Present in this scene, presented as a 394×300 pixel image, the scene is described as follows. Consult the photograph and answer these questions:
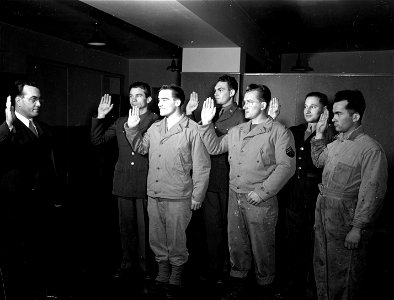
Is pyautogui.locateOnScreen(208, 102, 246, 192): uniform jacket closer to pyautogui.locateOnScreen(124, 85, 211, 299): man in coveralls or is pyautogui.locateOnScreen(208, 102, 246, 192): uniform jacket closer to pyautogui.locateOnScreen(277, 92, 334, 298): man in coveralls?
pyautogui.locateOnScreen(124, 85, 211, 299): man in coveralls

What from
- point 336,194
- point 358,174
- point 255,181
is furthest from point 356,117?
point 255,181

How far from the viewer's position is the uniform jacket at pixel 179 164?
3369mm

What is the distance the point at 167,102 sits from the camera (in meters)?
3.46

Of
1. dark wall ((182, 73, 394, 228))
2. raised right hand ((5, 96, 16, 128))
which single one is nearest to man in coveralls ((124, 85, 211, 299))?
raised right hand ((5, 96, 16, 128))

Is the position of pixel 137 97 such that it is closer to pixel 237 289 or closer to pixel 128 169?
pixel 128 169

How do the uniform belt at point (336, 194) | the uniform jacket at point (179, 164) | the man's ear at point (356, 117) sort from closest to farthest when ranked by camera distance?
the uniform belt at point (336, 194) → the man's ear at point (356, 117) → the uniform jacket at point (179, 164)

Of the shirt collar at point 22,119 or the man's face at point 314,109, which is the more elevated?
the man's face at point 314,109

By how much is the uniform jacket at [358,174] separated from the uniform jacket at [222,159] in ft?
3.29

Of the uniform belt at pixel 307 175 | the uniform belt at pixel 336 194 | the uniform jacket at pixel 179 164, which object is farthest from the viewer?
the uniform belt at pixel 307 175

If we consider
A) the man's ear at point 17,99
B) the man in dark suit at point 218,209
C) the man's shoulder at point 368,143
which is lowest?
the man in dark suit at point 218,209

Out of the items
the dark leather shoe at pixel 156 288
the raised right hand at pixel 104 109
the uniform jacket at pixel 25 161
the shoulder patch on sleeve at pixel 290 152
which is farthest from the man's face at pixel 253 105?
the uniform jacket at pixel 25 161

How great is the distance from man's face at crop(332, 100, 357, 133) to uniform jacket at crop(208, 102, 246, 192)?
1.11 meters

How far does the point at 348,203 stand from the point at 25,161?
241 cm

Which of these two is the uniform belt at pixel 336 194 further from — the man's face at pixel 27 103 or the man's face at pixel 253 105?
the man's face at pixel 27 103
